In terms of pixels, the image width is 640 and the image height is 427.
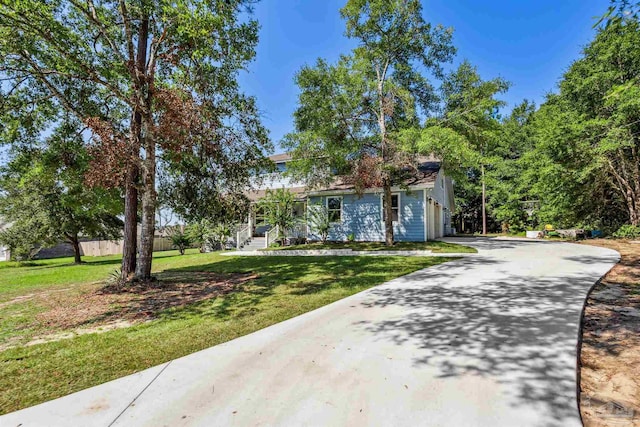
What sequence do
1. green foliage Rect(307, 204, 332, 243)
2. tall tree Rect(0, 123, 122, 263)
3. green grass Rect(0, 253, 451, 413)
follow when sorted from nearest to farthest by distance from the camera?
green grass Rect(0, 253, 451, 413) → tall tree Rect(0, 123, 122, 263) → green foliage Rect(307, 204, 332, 243)

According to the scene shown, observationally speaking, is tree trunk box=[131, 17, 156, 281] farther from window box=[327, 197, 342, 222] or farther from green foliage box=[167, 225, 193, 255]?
green foliage box=[167, 225, 193, 255]

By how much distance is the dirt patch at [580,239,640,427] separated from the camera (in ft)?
7.66

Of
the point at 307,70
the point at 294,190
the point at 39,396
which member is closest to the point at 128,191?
the point at 39,396

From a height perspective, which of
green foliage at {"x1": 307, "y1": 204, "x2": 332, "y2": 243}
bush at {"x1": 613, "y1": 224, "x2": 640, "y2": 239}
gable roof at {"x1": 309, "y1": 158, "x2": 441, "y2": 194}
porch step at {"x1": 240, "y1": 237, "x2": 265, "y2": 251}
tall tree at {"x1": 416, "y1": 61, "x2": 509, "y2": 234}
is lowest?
porch step at {"x1": 240, "y1": 237, "x2": 265, "y2": 251}

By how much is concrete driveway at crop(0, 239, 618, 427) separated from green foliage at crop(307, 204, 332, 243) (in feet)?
38.7

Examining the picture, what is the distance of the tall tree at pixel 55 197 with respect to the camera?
8992mm

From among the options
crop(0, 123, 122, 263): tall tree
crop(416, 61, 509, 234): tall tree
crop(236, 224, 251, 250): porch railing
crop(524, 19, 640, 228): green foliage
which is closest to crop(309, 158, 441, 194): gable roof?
crop(416, 61, 509, 234): tall tree

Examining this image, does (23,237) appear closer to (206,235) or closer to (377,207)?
(206,235)

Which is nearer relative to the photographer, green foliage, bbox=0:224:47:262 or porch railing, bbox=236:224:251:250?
green foliage, bbox=0:224:47:262

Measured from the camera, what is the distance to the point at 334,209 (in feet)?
57.5

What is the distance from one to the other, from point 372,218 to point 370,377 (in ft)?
46.1

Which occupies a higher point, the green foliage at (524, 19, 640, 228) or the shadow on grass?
the green foliage at (524, 19, 640, 228)

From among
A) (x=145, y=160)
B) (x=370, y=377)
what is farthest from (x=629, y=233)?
(x=145, y=160)

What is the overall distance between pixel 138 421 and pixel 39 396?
120 centimetres
